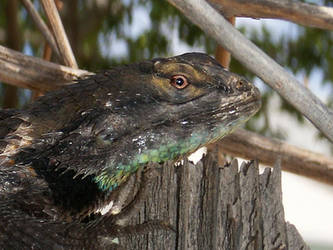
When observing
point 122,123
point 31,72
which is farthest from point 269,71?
point 31,72

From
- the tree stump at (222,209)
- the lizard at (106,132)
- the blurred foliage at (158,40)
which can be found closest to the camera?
the tree stump at (222,209)

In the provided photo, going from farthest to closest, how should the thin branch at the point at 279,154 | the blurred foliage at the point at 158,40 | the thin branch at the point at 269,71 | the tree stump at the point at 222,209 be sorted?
the blurred foliage at the point at 158,40 → the thin branch at the point at 279,154 → the thin branch at the point at 269,71 → the tree stump at the point at 222,209

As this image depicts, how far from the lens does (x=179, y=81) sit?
128 inches

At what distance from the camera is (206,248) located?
107 inches

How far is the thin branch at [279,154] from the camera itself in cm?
440

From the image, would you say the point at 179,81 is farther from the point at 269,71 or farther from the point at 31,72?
the point at 31,72

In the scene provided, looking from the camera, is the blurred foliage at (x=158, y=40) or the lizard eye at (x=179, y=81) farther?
the blurred foliage at (x=158, y=40)

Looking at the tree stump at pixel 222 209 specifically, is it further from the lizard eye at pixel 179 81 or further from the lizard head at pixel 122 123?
the lizard eye at pixel 179 81

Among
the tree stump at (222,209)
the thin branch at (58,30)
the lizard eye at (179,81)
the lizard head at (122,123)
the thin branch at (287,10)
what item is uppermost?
the thin branch at (287,10)

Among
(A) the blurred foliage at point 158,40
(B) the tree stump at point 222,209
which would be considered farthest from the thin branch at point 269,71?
(A) the blurred foliage at point 158,40

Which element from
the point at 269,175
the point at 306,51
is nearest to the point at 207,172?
the point at 269,175

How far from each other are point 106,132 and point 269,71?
0.83 m

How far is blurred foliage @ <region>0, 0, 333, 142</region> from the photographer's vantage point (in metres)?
9.07

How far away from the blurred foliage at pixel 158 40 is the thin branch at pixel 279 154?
4.48 meters
